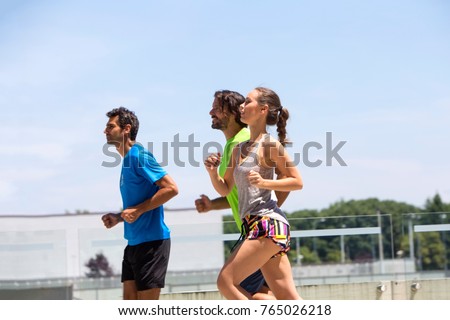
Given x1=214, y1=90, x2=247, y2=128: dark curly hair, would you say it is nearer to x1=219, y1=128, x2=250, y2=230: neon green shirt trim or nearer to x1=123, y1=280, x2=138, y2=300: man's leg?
x1=219, y1=128, x2=250, y2=230: neon green shirt trim

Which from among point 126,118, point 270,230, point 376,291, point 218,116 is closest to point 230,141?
point 218,116

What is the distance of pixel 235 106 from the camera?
6164mm

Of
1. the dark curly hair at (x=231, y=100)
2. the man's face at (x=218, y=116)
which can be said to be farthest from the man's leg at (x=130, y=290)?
the dark curly hair at (x=231, y=100)

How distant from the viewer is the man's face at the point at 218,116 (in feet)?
20.4

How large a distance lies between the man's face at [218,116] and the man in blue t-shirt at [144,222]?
1.63ft

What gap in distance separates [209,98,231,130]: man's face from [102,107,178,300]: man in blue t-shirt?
50 cm

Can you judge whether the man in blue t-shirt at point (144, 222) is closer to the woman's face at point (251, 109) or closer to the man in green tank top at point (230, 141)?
the man in green tank top at point (230, 141)

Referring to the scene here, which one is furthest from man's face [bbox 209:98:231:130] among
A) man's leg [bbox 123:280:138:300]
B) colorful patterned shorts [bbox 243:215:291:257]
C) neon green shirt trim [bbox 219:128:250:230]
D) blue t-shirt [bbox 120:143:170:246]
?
man's leg [bbox 123:280:138:300]

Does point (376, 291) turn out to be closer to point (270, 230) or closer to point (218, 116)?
point (218, 116)

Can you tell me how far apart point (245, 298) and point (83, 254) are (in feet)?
18.9

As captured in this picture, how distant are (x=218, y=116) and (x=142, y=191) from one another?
74 centimetres

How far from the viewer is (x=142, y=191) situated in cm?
612
